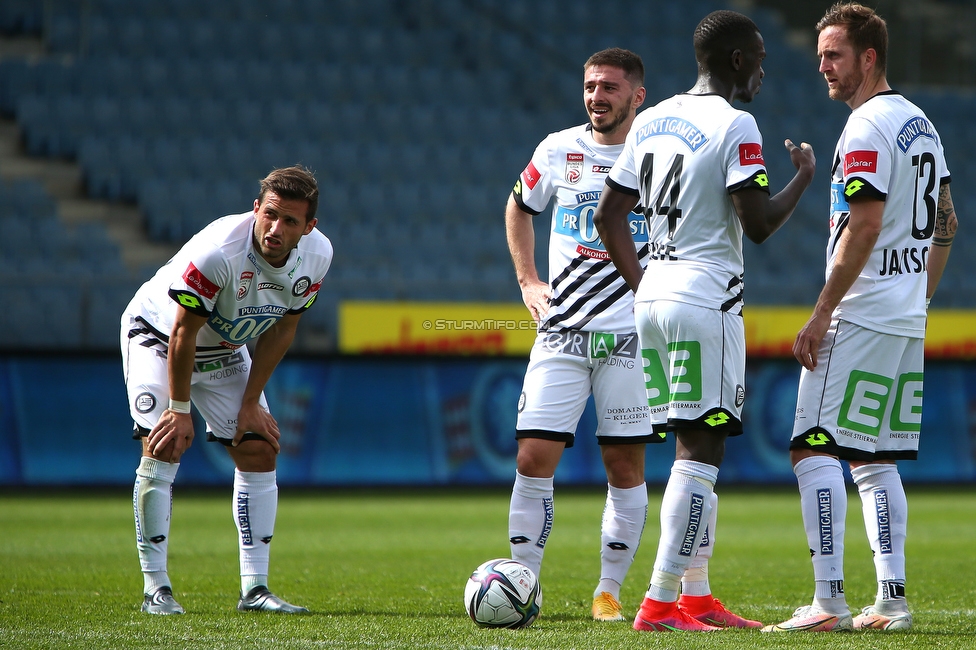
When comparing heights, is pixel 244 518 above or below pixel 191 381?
below

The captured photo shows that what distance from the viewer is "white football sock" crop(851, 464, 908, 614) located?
467 cm

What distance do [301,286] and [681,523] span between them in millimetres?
2136

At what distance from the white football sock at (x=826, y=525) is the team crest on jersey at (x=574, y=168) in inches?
67.7

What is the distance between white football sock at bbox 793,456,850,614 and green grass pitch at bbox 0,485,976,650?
0.64 feet

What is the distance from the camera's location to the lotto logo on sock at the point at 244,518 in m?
5.48

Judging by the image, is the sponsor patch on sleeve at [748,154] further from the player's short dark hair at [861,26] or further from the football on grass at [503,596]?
the football on grass at [503,596]

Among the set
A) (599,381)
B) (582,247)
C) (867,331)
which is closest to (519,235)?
(582,247)

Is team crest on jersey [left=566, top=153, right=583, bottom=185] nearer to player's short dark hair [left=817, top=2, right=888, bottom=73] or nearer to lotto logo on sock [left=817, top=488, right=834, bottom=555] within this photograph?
player's short dark hair [left=817, top=2, right=888, bottom=73]

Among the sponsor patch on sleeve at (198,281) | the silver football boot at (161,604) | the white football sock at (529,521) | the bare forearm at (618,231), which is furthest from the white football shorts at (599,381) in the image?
the silver football boot at (161,604)

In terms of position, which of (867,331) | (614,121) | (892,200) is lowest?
(867,331)

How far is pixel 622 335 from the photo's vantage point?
5387 mm

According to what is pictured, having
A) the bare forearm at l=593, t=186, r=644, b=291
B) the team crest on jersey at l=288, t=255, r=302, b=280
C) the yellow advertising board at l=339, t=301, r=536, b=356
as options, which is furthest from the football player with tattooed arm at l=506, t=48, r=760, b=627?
the yellow advertising board at l=339, t=301, r=536, b=356

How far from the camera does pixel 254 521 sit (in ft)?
18.0

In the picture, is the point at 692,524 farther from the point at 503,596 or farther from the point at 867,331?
the point at 867,331
